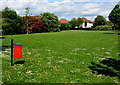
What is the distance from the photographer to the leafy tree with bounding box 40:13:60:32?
3317 inches

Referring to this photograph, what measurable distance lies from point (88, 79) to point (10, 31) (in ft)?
189

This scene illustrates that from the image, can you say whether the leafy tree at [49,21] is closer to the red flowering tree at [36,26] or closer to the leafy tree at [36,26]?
the leafy tree at [36,26]

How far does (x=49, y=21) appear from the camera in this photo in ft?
282

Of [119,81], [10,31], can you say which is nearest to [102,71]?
[119,81]

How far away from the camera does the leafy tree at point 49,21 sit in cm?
8425

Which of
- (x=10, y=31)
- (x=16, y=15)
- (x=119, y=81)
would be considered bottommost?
(x=119, y=81)

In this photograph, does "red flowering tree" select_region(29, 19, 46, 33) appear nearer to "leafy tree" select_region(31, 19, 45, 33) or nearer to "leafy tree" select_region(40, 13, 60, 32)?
"leafy tree" select_region(31, 19, 45, 33)

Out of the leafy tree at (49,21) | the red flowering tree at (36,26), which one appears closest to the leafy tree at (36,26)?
the red flowering tree at (36,26)

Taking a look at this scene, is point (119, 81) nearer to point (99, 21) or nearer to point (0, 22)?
point (0, 22)

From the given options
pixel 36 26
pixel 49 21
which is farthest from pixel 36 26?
pixel 49 21

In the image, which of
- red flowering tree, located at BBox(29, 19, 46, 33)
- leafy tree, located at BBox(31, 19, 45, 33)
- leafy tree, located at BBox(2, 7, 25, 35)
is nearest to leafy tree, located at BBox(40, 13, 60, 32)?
leafy tree, located at BBox(31, 19, 45, 33)

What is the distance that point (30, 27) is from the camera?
7275cm

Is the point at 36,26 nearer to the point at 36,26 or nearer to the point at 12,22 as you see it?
the point at 36,26

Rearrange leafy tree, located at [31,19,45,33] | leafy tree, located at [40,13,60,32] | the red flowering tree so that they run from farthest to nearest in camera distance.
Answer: leafy tree, located at [40,13,60,32]
leafy tree, located at [31,19,45,33]
the red flowering tree
